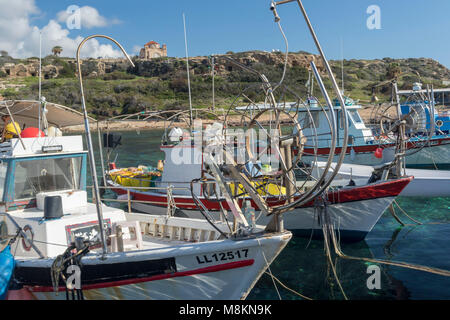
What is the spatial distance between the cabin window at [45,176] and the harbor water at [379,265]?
4707 millimetres

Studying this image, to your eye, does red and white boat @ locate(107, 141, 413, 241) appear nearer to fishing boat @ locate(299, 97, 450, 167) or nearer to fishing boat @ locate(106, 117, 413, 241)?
fishing boat @ locate(106, 117, 413, 241)

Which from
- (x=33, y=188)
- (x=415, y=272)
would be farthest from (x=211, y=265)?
(x=415, y=272)

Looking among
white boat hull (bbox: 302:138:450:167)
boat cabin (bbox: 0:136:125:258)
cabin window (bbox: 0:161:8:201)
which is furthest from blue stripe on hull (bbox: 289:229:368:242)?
white boat hull (bbox: 302:138:450:167)

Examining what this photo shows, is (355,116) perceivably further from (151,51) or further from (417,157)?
(151,51)

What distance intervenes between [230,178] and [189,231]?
8.50 feet

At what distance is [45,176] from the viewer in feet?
27.5

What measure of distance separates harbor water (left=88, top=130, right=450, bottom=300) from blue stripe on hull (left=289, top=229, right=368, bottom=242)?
0.75ft

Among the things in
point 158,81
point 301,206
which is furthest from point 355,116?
point 158,81

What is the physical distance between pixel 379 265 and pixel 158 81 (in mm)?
70948

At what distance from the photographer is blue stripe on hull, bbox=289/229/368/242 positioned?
11742 millimetres

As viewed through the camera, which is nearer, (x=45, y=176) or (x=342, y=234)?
(x=45, y=176)

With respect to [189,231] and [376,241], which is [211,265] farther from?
[376,241]

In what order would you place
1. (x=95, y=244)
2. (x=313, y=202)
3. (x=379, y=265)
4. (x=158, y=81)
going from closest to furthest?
(x=95, y=244), (x=379, y=265), (x=313, y=202), (x=158, y=81)

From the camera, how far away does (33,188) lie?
834cm
